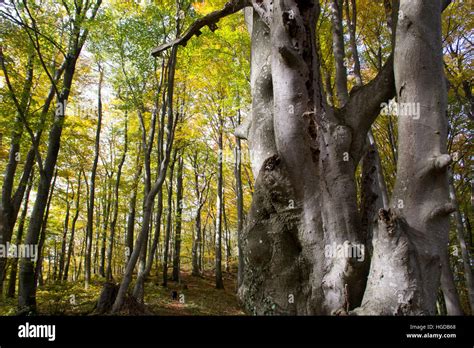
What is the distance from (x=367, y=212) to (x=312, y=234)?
715mm

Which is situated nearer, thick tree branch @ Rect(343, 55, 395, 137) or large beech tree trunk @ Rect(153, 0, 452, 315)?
large beech tree trunk @ Rect(153, 0, 452, 315)

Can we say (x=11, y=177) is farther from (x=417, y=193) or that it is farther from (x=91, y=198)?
(x=417, y=193)

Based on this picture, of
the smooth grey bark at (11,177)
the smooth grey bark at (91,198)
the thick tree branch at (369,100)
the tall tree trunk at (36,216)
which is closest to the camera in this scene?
the thick tree branch at (369,100)

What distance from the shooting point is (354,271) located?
2117mm

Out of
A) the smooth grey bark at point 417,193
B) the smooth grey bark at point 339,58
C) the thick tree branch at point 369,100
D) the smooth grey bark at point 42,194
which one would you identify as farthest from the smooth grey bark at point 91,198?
the smooth grey bark at point 417,193

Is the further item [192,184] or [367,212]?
[192,184]

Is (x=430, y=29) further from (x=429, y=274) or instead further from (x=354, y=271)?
(x=354, y=271)

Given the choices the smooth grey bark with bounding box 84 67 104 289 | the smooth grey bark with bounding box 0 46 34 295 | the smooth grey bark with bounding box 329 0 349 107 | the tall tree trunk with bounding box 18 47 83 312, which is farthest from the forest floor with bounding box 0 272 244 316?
the smooth grey bark with bounding box 329 0 349 107

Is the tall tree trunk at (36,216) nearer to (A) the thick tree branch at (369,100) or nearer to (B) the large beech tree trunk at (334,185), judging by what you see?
(B) the large beech tree trunk at (334,185)

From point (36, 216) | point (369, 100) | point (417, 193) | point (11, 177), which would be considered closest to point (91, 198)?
point (11, 177)

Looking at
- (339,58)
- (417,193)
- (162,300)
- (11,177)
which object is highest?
(339,58)

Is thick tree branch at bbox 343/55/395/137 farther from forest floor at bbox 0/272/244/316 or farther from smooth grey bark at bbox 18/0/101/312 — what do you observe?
forest floor at bbox 0/272/244/316

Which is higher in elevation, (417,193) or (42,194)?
(42,194)
